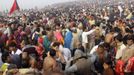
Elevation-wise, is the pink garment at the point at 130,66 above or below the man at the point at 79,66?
below

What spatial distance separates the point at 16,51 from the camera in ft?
29.1

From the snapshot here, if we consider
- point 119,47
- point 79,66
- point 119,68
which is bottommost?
point 119,68

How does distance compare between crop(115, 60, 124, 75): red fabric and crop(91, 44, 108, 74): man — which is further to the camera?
crop(91, 44, 108, 74): man

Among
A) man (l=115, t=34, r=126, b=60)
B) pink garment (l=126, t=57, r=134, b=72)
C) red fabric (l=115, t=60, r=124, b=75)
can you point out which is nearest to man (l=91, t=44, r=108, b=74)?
red fabric (l=115, t=60, r=124, b=75)

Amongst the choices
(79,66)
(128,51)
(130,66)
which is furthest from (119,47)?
(79,66)

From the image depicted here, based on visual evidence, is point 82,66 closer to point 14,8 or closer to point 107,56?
point 107,56

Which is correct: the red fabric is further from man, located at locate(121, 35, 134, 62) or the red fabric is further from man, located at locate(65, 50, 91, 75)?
man, located at locate(65, 50, 91, 75)

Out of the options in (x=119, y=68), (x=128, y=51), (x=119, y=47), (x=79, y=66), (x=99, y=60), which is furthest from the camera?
(x=119, y=47)

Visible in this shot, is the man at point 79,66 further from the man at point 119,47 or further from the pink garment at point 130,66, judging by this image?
the man at point 119,47

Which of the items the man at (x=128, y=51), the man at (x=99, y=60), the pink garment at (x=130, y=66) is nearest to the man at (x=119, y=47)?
the man at (x=128, y=51)

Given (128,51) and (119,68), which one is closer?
(119,68)

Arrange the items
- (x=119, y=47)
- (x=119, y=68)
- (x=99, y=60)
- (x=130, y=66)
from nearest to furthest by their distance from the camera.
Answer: (x=130, y=66) → (x=119, y=68) → (x=99, y=60) → (x=119, y=47)

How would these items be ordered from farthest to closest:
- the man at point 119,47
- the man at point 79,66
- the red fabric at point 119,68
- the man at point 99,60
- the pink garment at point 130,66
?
the man at point 119,47
the man at point 99,60
the red fabric at point 119,68
the pink garment at point 130,66
the man at point 79,66

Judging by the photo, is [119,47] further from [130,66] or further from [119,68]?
[130,66]
